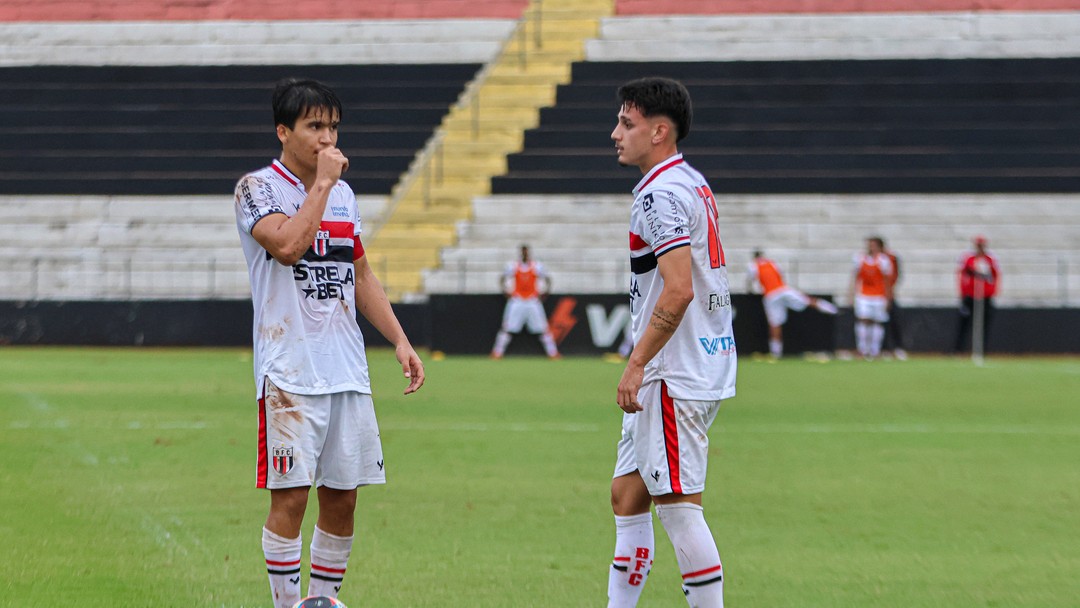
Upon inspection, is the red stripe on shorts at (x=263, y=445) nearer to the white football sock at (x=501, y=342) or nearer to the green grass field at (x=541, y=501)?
the green grass field at (x=541, y=501)

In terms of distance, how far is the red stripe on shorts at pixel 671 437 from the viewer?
5.47 m

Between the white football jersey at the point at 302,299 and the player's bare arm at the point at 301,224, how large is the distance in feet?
0.23

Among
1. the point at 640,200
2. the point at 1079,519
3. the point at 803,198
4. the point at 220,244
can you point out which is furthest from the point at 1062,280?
the point at 640,200

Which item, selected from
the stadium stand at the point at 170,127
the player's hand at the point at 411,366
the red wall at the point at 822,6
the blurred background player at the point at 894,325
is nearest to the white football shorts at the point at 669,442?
the player's hand at the point at 411,366

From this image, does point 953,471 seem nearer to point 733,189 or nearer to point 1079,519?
point 1079,519

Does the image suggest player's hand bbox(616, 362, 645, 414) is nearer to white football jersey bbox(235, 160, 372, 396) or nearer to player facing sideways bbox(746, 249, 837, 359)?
white football jersey bbox(235, 160, 372, 396)

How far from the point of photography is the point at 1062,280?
2914cm

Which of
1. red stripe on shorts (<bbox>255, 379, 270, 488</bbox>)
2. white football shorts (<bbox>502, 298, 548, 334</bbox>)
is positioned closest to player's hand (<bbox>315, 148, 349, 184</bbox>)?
red stripe on shorts (<bbox>255, 379, 270, 488</bbox>)

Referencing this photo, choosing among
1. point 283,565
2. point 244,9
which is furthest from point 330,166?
point 244,9

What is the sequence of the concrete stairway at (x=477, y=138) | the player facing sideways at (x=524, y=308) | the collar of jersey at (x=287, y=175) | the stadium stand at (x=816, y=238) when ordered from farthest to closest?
the concrete stairway at (x=477, y=138), the stadium stand at (x=816, y=238), the player facing sideways at (x=524, y=308), the collar of jersey at (x=287, y=175)

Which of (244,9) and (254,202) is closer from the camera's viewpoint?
(254,202)

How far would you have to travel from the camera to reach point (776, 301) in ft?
84.5

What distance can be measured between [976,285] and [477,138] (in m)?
12.3

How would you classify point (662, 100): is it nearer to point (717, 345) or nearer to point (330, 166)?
point (717, 345)
